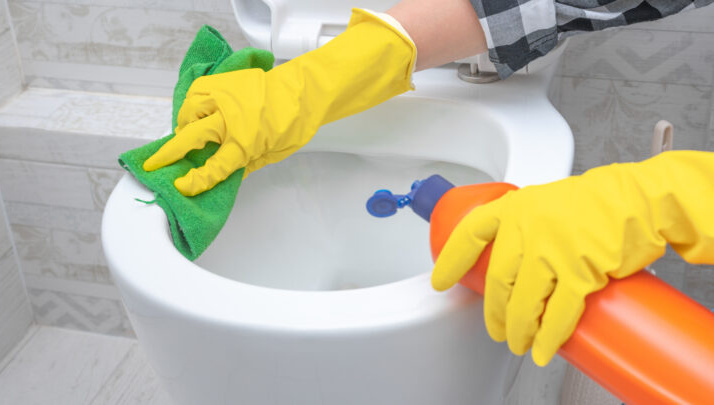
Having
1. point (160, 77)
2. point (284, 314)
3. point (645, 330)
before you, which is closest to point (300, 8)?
point (160, 77)

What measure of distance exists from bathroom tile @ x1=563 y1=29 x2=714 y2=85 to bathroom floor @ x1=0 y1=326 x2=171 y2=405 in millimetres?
730

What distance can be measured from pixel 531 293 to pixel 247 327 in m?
0.19

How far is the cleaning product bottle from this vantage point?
439 mm

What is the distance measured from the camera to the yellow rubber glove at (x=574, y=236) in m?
0.47

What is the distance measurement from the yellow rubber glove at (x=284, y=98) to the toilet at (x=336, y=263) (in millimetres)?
63

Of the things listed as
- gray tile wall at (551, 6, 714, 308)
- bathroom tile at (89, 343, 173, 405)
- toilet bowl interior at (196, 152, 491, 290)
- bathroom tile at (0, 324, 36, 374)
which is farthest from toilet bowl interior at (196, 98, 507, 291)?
bathroom tile at (0, 324, 36, 374)

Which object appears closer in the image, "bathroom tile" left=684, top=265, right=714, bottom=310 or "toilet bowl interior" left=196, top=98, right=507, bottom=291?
"toilet bowl interior" left=196, top=98, right=507, bottom=291

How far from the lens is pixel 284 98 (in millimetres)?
702

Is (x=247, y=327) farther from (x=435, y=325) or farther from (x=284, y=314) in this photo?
(x=435, y=325)

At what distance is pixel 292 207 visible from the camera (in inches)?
33.2

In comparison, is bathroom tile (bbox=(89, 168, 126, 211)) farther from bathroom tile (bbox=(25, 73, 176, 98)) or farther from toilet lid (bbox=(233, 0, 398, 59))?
toilet lid (bbox=(233, 0, 398, 59))

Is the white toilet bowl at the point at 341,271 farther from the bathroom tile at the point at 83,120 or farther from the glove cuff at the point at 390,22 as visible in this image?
the bathroom tile at the point at 83,120

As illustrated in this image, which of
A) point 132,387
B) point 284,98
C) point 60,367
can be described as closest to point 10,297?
point 60,367

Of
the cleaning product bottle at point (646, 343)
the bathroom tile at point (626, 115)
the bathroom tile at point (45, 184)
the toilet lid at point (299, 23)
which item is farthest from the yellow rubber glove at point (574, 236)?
the bathroom tile at point (45, 184)
